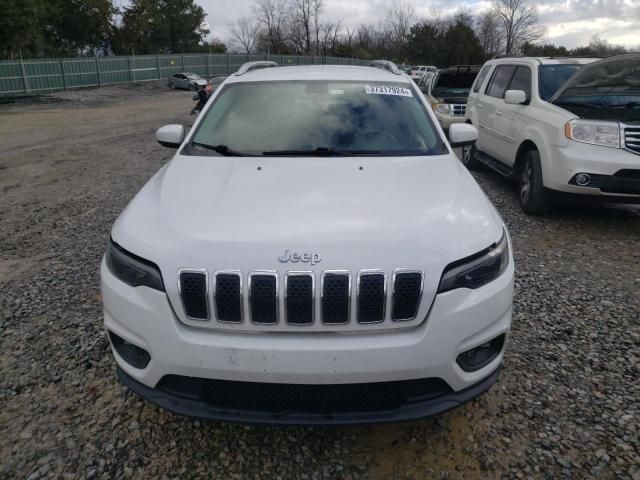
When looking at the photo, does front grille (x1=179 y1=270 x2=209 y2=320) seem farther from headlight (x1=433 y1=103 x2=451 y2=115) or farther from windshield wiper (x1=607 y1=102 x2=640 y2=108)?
headlight (x1=433 y1=103 x2=451 y2=115)

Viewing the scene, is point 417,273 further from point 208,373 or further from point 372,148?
point 372,148

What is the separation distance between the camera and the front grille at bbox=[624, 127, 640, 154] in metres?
5.02

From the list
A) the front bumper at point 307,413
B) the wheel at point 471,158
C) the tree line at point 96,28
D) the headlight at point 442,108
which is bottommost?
the wheel at point 471,158

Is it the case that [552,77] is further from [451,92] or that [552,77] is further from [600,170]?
[451,92]

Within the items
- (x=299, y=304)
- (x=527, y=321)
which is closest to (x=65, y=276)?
(x=299, y=304)

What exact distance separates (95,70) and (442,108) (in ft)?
91.6

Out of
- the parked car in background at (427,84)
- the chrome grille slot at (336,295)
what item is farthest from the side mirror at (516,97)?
the parked car in background at (427,84)

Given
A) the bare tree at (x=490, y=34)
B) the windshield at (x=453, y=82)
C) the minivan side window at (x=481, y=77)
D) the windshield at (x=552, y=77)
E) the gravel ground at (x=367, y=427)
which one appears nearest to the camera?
the gravel ground at (x=367, y=427)

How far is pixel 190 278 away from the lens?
2.03 m

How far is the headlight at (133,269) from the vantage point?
2102 mm

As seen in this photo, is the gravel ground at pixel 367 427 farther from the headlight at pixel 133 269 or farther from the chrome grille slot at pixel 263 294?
the headlight at pixel 133 269

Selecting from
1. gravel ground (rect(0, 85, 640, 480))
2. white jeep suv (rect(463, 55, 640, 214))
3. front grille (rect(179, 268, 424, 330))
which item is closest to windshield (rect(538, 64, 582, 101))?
white jeep suv (rect(463, 55, 640, 214))

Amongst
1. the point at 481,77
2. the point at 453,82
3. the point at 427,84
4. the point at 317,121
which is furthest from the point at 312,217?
the point at 427,84

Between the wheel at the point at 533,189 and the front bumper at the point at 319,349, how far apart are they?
410 centimetres
